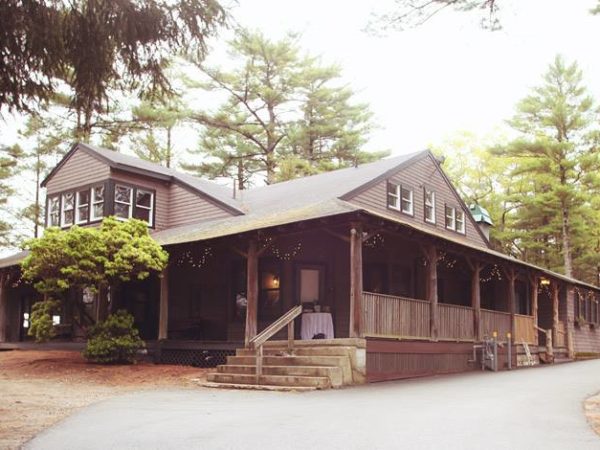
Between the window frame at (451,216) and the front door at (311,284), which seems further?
the window frame at (451,216)

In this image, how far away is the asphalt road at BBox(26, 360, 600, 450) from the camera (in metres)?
7.25

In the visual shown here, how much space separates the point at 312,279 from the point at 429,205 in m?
6.79

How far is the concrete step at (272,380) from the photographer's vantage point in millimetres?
13125

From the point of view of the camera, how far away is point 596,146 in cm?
3803

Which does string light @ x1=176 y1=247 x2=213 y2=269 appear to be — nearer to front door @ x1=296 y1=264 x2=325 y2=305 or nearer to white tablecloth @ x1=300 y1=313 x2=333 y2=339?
front door @ x1=296 y1=264 x2=325 y2=305

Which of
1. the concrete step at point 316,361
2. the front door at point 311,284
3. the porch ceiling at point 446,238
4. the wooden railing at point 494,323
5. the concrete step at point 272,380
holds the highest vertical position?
the porch ceiling at point 446,238

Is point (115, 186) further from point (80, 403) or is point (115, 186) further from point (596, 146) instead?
point (596, 146)

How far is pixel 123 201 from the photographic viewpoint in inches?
907

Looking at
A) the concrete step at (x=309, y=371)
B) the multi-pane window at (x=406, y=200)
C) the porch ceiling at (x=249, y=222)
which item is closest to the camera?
the concrete step at (x=309, y=371)

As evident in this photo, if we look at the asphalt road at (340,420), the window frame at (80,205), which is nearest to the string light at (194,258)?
the window frame at (80,205)

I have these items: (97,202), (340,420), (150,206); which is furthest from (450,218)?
(340,420)

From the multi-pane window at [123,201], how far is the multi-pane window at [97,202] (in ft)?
1.92

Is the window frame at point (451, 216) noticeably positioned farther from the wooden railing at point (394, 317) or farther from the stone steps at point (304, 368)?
the stone steps at point (304, 368)

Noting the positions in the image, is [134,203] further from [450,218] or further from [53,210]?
[450,218]
